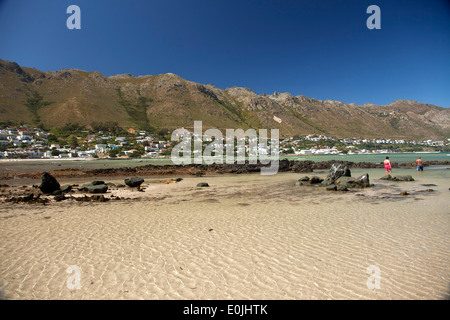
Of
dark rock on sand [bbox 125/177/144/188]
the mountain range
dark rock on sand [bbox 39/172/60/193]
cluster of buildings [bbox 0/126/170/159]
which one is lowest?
dark rock on sand [bbox 125/177/144/188]

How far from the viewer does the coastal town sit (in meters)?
82.9

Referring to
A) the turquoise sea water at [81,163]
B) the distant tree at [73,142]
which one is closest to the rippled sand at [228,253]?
the turquoise sea water at [81,163]

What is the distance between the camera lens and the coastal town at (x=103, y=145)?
8294 cm

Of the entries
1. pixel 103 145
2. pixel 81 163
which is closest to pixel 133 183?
pixel 81 163

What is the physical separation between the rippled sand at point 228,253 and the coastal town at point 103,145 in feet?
279

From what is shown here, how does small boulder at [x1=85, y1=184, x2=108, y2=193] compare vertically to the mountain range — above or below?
below

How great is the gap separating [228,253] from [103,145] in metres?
103

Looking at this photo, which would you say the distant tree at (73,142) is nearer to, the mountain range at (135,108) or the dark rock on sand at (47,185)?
the mountain range at (135,108)

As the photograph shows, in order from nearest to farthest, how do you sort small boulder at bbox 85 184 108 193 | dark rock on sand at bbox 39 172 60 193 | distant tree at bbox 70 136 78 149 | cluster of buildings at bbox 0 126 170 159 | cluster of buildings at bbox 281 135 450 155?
dark rock on sand at bbox 39 172 60 193
small boulder at bbox 85 184 108 193
cluster of buildings at bbox 0 126 170 159
distant tree at bbox 70 136 78 149
cluster of buildings at bbox 281 135 450 155

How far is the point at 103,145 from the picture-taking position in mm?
93750

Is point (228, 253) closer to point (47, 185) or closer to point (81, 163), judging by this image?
point (47, 185)

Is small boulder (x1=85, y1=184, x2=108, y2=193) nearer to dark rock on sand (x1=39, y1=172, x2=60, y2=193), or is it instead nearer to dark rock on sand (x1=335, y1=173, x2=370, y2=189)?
dark rock on sand (x1=39, y1=172, x2=60, y2=193)

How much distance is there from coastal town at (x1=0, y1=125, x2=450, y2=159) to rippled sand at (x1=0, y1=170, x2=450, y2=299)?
84999 mm

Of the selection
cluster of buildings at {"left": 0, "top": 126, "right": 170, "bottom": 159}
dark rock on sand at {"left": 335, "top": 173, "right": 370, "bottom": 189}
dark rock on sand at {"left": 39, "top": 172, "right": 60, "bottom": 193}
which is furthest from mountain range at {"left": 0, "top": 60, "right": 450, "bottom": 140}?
dark rock on sand at {"left": 335, "top": 173, "right": 370, "bottom": 189}
